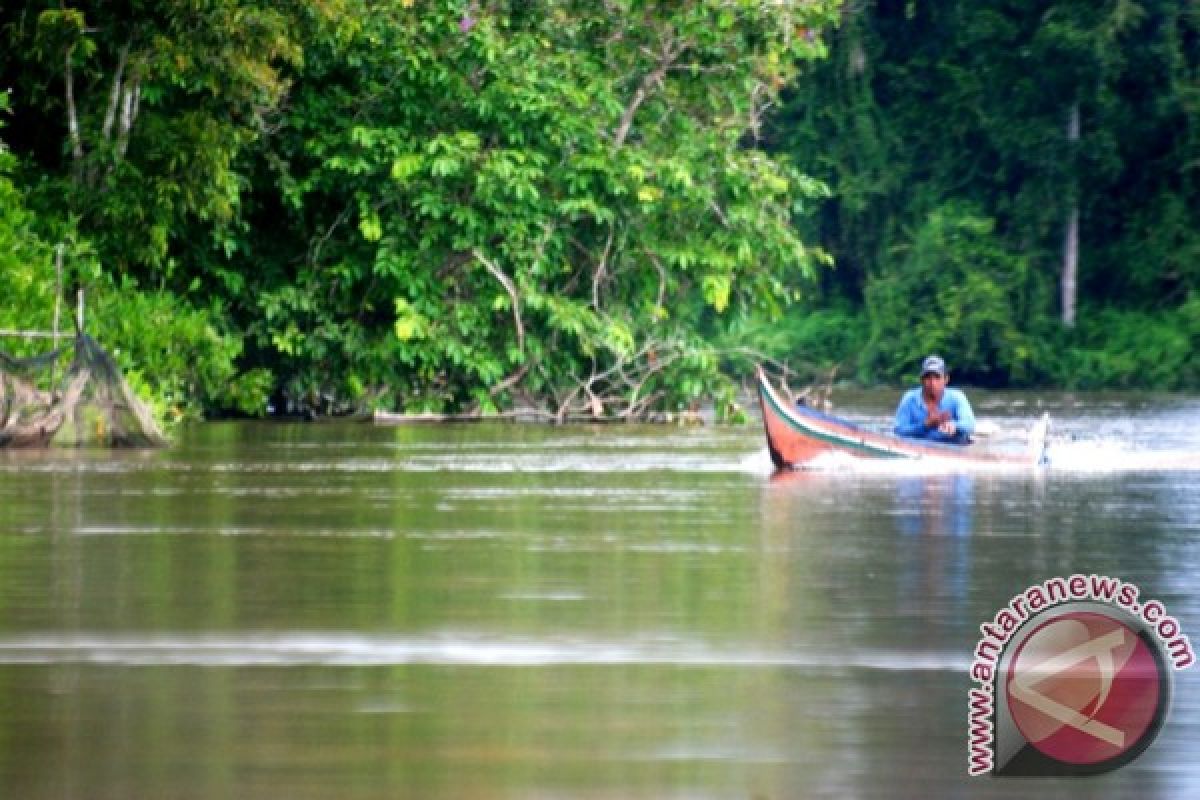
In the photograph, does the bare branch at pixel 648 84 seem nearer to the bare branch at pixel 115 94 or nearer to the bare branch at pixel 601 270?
the bare branch at pixel 601 270

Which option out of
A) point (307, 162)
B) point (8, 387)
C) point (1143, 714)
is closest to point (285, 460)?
point (8, 387)

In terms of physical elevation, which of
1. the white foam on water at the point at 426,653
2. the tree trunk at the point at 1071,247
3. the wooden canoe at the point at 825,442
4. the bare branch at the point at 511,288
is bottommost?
the white foam on water at the point at 426,653

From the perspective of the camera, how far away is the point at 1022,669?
11.4 m

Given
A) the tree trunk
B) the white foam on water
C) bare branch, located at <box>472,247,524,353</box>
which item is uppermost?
the tree trunk

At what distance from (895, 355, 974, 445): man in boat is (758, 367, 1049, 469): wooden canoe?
0.21 metres

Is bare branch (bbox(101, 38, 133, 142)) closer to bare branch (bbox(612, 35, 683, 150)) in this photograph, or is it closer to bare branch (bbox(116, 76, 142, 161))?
bare branch (bbox(116, 76, 142, 161))

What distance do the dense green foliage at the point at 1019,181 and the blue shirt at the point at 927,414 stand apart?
2986 cm

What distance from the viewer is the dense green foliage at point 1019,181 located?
57.3 meters
